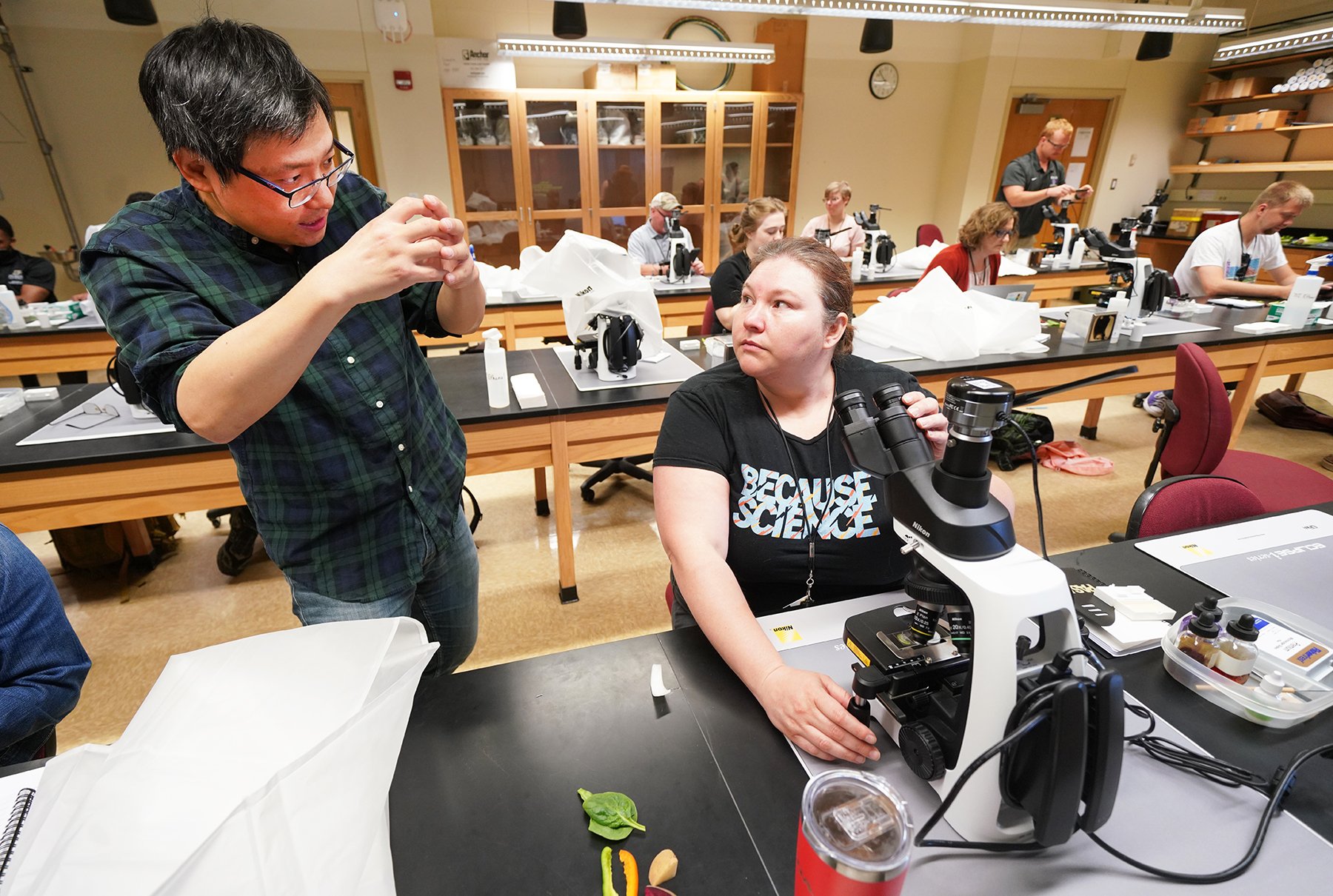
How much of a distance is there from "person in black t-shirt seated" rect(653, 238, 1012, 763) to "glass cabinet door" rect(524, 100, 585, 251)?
4.92m

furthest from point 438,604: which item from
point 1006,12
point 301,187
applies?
point 1006,12

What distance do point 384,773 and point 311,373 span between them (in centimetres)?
65

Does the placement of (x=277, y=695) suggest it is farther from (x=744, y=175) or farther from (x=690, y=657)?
(x=744, y=175)

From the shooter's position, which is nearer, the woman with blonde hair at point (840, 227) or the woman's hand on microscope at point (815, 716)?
the woman's hand on microscope at point (815, 716)

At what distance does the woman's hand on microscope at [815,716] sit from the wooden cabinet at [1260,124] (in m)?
8.07

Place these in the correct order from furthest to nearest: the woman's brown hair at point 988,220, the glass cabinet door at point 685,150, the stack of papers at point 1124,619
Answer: the glass cabinet door at point 685,150 → the woman's brown hair at point 988,220 → the stack of papers at point 1124,619

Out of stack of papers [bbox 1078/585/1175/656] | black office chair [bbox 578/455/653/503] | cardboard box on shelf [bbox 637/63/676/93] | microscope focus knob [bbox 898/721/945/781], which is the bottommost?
black office chair [bbox 578/455/653/503]

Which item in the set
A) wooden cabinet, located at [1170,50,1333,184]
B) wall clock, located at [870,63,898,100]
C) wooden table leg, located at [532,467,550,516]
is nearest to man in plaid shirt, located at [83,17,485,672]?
wooden table leg, located at [532,467,550,516]

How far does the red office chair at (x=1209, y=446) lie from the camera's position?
1.96 metres

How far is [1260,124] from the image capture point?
20.2 ft

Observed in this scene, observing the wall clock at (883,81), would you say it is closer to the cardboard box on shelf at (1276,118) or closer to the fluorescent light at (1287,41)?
the fluorescent light at (1287,41)

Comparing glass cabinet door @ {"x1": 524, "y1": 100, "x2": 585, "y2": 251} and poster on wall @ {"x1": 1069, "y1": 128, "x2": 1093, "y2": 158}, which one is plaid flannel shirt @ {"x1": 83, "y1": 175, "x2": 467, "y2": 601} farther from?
poster on wall @ {"x1": 1069, "y1": 128, "x2": 1093, "y2": 158}

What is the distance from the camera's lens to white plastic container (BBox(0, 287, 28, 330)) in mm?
3301

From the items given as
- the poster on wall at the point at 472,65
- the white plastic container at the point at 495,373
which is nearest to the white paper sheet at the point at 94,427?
the white plastic container at the point at 495,373
